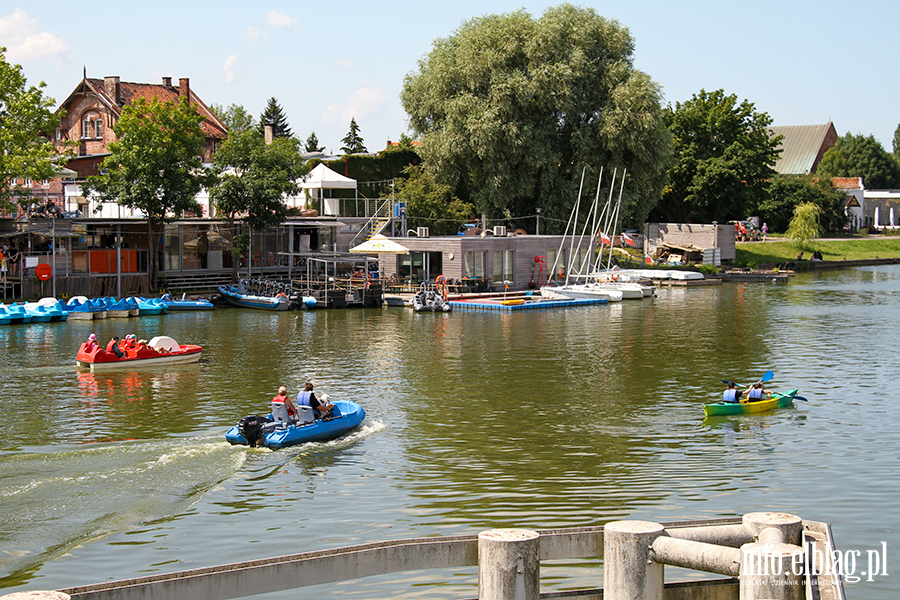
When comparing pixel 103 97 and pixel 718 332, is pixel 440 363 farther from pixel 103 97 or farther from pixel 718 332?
pixel 103 97

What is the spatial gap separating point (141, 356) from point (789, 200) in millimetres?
81321

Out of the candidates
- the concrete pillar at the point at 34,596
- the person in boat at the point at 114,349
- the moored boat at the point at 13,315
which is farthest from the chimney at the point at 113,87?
the concrete pillar at the point at 34,596

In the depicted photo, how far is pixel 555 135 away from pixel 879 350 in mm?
34906

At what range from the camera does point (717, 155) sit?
270 feet

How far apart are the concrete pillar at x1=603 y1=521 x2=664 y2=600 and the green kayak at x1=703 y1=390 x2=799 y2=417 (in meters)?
14.4

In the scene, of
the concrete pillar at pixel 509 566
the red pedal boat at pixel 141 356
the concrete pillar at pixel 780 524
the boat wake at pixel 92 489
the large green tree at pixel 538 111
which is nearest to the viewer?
the concrete pillar at pixel 509 566

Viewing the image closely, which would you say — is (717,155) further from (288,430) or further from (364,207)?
(288,430)

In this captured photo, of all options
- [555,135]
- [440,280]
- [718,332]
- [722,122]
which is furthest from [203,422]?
[722,122]

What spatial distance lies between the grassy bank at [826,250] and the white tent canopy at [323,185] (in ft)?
125

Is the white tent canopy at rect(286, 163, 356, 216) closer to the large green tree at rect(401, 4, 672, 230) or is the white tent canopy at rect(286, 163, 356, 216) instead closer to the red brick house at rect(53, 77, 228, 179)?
the large green tree at rect(401, 4, 672, 230)

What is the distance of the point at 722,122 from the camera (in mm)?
80750

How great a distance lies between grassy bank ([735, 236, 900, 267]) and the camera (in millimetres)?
81688

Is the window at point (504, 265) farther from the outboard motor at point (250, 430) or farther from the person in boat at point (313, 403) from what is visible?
the outboard motor at point (250, 430)

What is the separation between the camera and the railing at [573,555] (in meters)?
8.83
